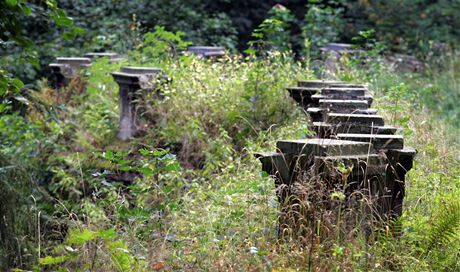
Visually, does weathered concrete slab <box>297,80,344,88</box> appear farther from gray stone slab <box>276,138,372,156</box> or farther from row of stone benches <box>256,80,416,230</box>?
gray stone slab <box>276,138,372,156</box>

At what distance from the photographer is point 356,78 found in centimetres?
852

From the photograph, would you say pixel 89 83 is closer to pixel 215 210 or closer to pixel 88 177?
pixel 88 177

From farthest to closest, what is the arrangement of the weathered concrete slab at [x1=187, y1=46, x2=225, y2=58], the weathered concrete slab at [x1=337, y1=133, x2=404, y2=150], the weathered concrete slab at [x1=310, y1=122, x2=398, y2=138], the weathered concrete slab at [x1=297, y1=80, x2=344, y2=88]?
the weathered concrete slab at [x1=187, y1=46, x2=225, y2=58]
the weathered concrete slab at [x1=297, y1=80, x2=344, y2=88]
the weathered concrete slab at [x1=310, y1=122, x2=398, y2=138]
the weathered concrete slab at [x1=337, y1=133, x2=404, y2=150]

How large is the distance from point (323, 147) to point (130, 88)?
404 cm

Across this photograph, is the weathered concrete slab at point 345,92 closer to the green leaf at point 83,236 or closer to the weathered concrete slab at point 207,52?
the green leaf at point 83,236

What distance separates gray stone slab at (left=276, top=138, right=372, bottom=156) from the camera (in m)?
4.33

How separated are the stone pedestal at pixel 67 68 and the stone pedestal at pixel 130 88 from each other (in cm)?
205

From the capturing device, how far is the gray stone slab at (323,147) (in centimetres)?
433

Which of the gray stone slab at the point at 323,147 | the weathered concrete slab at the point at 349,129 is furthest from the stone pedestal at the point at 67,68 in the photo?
the gray stone slab at the point at 323,147

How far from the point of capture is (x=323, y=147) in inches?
170

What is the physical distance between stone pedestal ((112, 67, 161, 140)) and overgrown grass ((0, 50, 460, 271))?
0.37 ft

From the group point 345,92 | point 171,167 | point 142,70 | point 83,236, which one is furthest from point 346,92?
point 83,236

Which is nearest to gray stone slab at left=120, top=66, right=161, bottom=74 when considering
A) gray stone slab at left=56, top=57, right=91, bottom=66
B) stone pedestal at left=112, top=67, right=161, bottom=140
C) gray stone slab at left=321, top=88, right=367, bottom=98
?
stone pedestal at left=112, top=67, right=161, bottom=140

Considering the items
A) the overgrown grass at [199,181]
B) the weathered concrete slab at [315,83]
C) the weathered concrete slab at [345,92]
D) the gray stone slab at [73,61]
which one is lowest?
the overgrown grass at [199,181]
